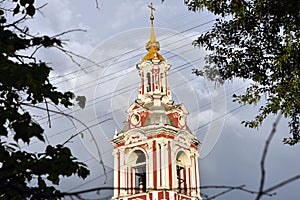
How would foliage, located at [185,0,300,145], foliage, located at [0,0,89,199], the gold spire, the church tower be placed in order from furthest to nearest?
1. the gold spire
2. the church tower
3. foliage, located at [185,0,300,145]
4. foliage, located at [0,0,89,199]

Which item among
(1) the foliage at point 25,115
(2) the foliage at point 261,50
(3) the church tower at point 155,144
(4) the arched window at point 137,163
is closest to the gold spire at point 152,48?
(3) the church tower at point 155,144

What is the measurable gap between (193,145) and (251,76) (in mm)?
14421

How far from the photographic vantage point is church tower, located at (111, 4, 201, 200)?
1961cm

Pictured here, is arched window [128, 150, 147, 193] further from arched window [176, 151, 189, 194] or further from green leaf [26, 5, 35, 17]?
green leaf [26, 5, 35, 17]

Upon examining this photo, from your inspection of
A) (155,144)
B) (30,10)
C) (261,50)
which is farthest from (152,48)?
(30,10)

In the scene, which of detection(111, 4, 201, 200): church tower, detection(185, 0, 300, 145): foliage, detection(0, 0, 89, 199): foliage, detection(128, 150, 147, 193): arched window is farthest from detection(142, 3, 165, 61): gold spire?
detection(0, 0, 89, 199): foliage

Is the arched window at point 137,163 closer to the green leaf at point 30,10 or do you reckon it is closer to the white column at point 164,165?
the white column at point 164,165

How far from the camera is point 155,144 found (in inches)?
781

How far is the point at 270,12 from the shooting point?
6.14m

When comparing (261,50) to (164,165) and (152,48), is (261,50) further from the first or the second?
(152,48)

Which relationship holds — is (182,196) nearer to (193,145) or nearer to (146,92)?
(193,145)

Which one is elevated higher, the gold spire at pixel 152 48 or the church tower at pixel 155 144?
the gold spire at pixel 152 48

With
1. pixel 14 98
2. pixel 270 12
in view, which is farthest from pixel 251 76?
pixel 14 98

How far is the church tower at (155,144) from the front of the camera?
1961 cm
